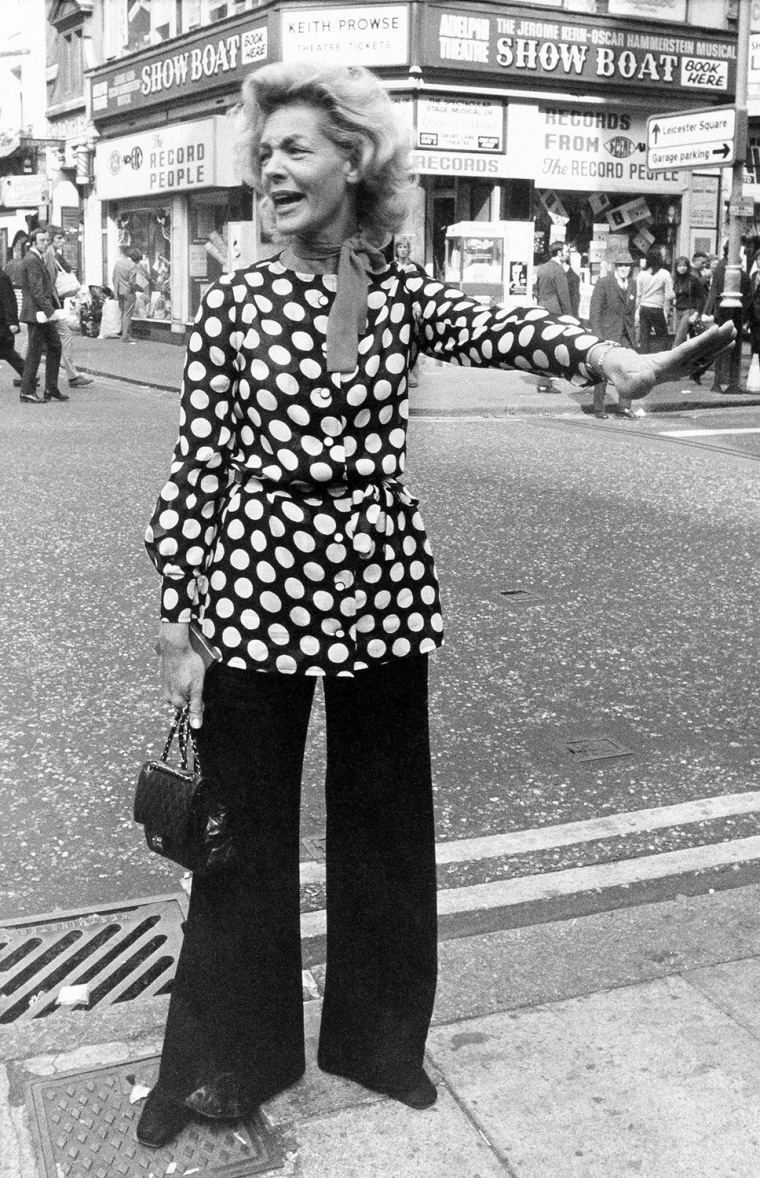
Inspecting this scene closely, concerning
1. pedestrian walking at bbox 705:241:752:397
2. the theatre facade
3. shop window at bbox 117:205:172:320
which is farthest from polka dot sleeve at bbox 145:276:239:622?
shop window at bbox 117:205:172:320

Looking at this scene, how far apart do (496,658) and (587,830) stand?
5.73ft

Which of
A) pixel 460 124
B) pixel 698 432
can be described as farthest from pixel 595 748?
pixel 460 124

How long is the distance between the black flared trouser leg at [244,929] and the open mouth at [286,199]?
2.68 ft

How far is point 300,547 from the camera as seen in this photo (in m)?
2.35

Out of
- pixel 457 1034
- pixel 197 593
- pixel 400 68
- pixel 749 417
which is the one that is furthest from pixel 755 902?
pixel 400 68

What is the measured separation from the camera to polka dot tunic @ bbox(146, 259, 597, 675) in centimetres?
231

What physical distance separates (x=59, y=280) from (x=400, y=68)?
8.25 metres

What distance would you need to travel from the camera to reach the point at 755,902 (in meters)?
3.49

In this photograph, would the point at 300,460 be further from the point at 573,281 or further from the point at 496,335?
the point at 573,281

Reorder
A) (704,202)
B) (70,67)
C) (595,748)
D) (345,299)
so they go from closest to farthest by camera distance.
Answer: (345,299) → (595,748) → (704,202) → (70,67)

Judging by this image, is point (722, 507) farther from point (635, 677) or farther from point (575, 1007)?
point (575, 1007)

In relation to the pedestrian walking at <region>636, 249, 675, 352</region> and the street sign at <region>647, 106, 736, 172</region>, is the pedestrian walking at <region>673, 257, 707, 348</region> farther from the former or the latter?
the street sign at <region>647, 106, 736, 172</region>

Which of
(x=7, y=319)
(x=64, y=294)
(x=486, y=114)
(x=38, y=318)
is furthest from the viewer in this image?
(x=486, y=114)

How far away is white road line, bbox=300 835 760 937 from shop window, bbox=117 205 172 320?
24220 millimetres
